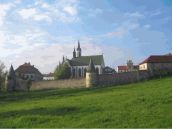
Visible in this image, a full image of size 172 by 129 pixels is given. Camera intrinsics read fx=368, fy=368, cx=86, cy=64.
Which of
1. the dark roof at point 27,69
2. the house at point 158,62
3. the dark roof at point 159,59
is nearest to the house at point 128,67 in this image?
the dark roof at point 159,59

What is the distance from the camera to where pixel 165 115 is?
1883 cm

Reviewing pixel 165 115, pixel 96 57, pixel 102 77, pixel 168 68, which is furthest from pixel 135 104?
pixel 96 57

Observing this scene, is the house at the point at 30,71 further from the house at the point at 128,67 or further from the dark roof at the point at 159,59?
the dark roof at the point at 159,59

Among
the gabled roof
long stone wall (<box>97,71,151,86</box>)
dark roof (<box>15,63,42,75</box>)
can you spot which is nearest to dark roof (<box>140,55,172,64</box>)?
the gabled roof

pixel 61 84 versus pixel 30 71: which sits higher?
pixel 30 71

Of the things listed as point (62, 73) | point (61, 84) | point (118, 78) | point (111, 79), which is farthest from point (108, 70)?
point (118, 78)

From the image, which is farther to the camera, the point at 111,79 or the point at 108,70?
the point at 108,70

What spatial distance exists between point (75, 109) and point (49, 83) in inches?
1997

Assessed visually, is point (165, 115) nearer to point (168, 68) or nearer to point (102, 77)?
point (102, 77)

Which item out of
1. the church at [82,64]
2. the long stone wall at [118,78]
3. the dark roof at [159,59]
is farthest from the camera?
the church at [82,64]

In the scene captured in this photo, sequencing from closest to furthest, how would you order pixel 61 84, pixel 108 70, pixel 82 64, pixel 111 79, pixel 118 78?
pixel 118 78 < pixel 111 79 < pixel 61 84 < pixel 82 64 < pixel 108 70

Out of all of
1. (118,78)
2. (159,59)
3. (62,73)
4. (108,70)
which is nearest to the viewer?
(118,78)

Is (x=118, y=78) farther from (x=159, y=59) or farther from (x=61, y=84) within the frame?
(x=159, y=59)

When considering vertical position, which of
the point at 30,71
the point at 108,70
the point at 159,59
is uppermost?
the point at 159,59
